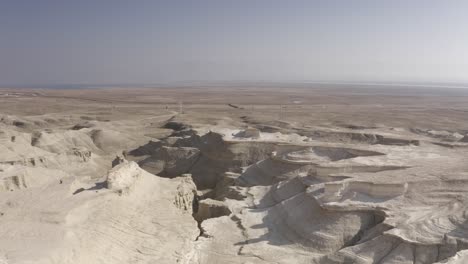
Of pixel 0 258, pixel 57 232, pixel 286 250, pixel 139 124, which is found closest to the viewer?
pixel 0 258

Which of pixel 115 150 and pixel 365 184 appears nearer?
pixel 365 184

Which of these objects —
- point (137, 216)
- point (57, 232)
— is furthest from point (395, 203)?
point (57, 232)

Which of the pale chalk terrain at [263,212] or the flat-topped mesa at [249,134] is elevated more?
the flat-topped mesa at [249,134]

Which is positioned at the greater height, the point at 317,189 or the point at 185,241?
the point at 317,189

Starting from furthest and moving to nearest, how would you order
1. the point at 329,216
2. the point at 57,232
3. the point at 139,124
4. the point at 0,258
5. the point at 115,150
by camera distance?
the point at 139,124, the point at 115,150, the point at 329,216, the point at 57,232, the point at 0,258

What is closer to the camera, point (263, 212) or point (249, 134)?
point (263, 212)

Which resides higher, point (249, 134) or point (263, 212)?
point (249, 134)

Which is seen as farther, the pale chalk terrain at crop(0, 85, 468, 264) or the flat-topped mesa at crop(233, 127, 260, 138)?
the flat-topped mesa at crop(233, 127, 260, 138)

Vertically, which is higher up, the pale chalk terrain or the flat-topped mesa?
the flat-topped mesa

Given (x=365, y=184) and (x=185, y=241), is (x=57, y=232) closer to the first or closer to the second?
(x=185, y=241)

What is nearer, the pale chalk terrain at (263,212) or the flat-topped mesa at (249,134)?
the pale chalk terrain at (263,212)
